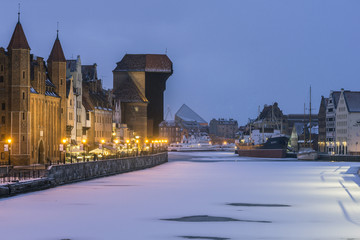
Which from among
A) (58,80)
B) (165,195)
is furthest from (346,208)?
(58,80)

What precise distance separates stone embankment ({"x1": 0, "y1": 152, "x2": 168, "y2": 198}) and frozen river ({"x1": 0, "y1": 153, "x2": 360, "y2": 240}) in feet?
3.05

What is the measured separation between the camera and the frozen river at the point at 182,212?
29.7 meters

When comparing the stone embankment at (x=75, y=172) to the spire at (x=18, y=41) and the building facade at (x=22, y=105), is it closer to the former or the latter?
the building facade at (x=22, y=105)

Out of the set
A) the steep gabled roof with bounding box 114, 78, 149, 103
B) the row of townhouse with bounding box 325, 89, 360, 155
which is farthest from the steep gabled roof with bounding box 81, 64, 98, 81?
the row of townhouse with bounding box 325, 89, 360, 155

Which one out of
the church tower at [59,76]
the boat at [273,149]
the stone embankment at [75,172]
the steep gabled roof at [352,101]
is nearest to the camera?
the stone embankment at [75,172]

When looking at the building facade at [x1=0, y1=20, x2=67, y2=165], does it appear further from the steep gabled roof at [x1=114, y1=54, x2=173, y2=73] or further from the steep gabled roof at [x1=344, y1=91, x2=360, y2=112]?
the steep gabled roof at [x1=114, y1=54, x2=173, y2=73]

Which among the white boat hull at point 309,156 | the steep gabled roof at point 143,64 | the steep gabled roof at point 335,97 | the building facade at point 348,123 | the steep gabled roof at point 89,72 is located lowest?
the white boat hull at point 309,156

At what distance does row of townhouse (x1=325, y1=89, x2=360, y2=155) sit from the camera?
154750 mm

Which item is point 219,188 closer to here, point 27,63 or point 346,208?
point 346,208

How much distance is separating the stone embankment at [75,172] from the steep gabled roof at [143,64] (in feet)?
324

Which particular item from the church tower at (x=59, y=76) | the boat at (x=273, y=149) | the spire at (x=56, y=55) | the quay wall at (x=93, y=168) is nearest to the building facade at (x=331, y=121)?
the boat at (x=273, y=149)

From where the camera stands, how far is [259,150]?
535 ft

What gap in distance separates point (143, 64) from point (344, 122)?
58292 millimetres

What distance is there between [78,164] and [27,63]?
1716 cm
